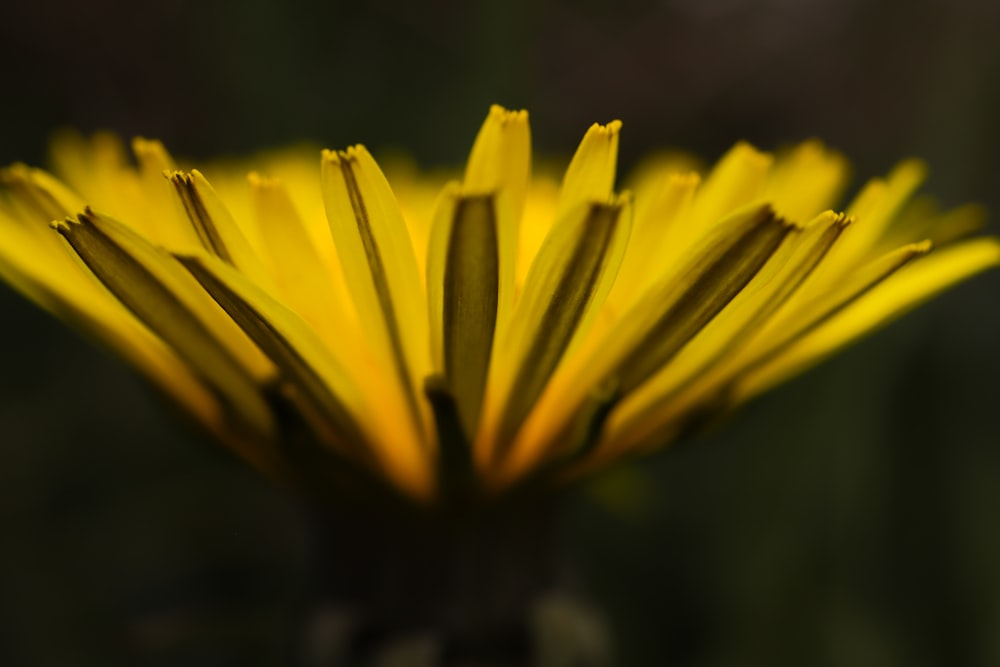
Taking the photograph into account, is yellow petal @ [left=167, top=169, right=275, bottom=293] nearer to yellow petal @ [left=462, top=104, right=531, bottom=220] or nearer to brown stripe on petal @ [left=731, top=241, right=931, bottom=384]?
yellow petal @ [left=462, top=104, right=531, bottom=220]

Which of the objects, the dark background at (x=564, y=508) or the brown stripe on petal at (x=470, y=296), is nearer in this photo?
the brown stripe on petal at (x=470, y=296)

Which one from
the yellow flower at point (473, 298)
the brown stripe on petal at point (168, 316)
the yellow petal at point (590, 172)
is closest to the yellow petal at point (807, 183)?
the yellow flower at point (473, 298)

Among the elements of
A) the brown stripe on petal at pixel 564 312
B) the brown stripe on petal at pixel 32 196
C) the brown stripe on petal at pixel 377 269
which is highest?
the brown stripe on petal at pixel 32 196

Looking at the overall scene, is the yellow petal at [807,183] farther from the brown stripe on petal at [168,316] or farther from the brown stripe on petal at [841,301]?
the brown stripe on petal at [168,316]

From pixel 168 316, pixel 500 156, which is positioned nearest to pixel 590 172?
pixel 500 156

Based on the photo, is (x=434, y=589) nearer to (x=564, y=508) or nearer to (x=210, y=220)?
(x=564, y=508)
